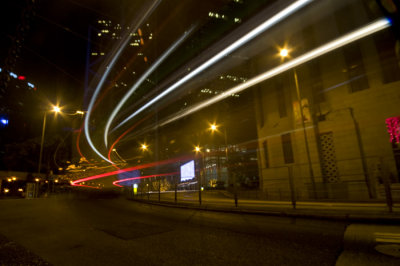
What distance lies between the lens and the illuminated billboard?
28833 millimetres

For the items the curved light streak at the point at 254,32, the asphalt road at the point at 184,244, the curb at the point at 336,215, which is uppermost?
the curved light streak at the point at 254,32

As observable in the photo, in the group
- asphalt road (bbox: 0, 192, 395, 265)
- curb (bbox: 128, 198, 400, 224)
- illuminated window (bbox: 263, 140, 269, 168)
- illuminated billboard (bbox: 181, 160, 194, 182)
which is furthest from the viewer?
illuminated billboard (bbox: 181, 160, 194, 182)

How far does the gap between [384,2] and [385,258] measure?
3656mm

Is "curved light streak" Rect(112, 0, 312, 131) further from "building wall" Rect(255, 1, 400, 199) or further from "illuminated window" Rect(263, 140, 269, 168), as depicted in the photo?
"illuminated window" Rect(263, 140, 269, 168)

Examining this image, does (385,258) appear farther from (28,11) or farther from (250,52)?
(250,52)

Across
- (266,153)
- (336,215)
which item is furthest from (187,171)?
(336,215)

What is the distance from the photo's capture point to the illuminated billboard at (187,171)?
94.6 feet

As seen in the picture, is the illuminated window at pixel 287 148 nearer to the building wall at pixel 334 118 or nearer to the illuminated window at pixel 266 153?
the building wall at pixel 334 118

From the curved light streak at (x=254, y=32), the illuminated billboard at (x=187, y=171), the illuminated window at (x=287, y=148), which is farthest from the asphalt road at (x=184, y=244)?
the illuminated billboard at (x=187, y=171)

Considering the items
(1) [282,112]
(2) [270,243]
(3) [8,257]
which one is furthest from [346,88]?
(3) [8,257]

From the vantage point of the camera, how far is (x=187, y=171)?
101 ft

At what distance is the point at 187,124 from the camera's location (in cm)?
4381

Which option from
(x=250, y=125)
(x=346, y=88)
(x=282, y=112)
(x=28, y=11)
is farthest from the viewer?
(x=250, y=125)

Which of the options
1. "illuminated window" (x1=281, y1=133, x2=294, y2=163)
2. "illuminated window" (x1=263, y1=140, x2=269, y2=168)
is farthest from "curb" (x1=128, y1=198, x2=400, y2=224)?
"illuminated window" (x1=263, y1=140, x2=269, y2=168)
